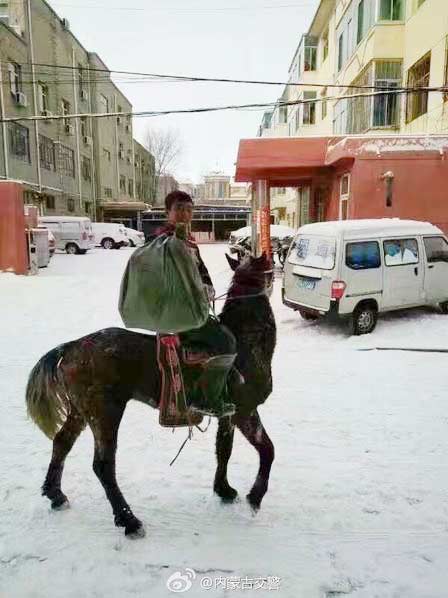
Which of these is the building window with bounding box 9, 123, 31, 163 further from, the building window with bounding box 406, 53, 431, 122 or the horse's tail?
the horse's tail

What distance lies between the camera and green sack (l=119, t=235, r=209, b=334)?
2328 millimetres

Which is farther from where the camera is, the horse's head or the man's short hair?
the horse's head

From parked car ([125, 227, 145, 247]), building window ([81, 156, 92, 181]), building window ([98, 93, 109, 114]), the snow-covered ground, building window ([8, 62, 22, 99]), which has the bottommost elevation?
the snow-covered ground

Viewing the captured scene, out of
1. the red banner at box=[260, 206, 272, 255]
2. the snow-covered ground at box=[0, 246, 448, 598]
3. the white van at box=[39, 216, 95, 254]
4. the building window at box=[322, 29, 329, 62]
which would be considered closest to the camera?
A: the snow-covered ground at box=[0, 246, 448, 598]

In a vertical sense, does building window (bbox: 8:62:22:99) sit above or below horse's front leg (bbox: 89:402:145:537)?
above

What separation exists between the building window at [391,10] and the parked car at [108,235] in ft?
68.6

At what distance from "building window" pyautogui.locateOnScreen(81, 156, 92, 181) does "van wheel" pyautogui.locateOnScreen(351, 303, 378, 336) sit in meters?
33.8

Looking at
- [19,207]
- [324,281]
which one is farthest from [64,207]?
[324,281]

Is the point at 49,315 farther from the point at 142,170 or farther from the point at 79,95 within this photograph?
the point at 142,170

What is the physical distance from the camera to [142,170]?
55.5 meters

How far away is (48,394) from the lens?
2.77 metres

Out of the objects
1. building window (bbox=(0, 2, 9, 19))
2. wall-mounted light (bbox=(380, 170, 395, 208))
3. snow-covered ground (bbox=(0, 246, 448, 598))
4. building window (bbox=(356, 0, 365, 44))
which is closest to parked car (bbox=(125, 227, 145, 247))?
building window (bbox=(0, 2, 9, 19))

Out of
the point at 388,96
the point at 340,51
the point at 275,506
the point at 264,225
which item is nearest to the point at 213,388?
the point at 275,506

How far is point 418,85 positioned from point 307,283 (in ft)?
37.3
